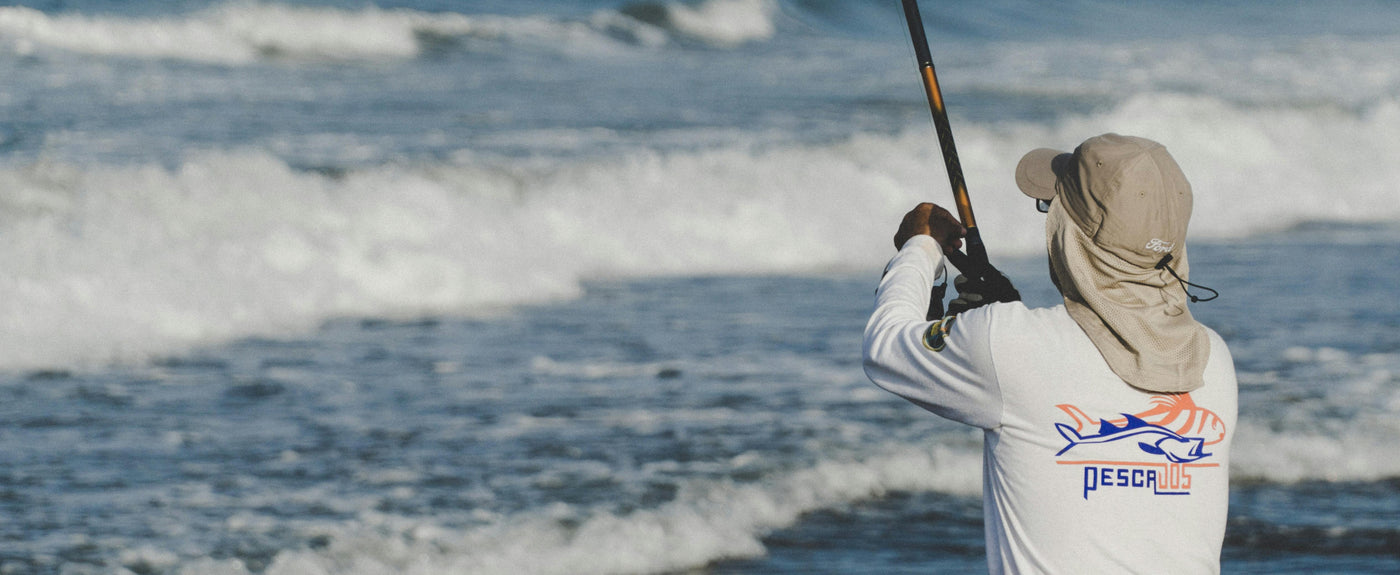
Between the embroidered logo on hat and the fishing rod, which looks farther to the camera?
the fishing rod

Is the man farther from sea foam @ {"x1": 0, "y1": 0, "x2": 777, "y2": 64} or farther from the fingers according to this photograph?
sea foam @ {"x1": 0, "y1": 0, "x2": 777, "y2": 64}

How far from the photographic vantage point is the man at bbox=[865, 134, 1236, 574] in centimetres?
206

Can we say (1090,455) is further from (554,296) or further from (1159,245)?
(554,296)

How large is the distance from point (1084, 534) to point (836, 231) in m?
9.90

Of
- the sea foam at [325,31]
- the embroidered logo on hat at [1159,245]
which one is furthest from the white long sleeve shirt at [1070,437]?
the sea foam at [325,31]

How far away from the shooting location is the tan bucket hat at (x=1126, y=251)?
2.03 metres

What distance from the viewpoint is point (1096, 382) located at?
2105 millimetres

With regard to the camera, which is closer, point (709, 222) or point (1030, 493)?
point (1030, 493)

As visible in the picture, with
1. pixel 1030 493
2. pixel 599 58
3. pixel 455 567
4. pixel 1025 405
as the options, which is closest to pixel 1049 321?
pixel 1025 405

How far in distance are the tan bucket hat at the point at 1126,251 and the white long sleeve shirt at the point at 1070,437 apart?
0.04 meters

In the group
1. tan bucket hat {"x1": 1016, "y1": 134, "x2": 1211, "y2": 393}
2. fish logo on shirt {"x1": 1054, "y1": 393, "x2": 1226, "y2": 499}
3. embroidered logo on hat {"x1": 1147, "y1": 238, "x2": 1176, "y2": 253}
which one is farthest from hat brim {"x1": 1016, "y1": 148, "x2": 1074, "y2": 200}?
fish logo on shirt {"x1": 1054, "y1": 393, "x2": 1226, "y2": 499}

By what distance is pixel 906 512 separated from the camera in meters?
5.05

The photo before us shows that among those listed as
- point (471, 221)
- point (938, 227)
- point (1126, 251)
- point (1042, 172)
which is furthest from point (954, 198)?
point (471, 221)

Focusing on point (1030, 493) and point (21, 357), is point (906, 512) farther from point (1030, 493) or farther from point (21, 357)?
point (21, 357)
